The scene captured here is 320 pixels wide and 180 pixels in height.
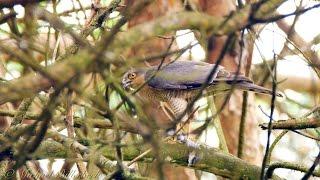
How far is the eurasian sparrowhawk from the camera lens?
4.20 metres

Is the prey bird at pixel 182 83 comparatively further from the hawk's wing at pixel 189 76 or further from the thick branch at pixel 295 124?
the thick branch at pixel 295 124

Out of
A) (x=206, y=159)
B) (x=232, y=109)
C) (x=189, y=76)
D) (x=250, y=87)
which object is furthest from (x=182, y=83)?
(x=232, y=109)

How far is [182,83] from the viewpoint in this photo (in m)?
4.52

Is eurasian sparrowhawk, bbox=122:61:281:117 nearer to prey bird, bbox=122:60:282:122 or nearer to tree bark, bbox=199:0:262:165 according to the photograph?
prey bird, bbox=122:60:282:122

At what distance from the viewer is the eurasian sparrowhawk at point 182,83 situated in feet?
13.8

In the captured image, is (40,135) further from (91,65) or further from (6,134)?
(6,134)

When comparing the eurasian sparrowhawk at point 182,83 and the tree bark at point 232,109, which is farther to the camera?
the tree bark at point 232,109

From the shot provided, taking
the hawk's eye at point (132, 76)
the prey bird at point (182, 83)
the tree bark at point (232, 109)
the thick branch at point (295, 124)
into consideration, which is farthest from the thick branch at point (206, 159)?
the tree bark at point (232, 109)

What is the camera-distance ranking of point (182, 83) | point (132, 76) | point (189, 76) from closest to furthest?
point (189, 76)
point (182, 83)
point (132, 76)

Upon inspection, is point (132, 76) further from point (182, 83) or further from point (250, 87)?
point (250, 87)

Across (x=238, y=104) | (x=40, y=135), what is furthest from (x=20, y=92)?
(x=238, y=104)

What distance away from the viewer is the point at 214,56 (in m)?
6.02

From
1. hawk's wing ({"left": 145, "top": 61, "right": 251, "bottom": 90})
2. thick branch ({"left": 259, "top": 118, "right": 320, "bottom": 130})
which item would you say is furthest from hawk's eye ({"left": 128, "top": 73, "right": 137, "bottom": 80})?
thick branch ({"left": 259, "top": 118, "right": 320, "bottom": 130})

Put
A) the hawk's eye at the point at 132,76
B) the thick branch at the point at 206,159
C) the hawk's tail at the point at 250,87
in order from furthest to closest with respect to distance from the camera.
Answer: the hawk's eye at the point at 132,76 → the hawk's tail at the point at 250,87 → the thick branch at the point at 206,159
